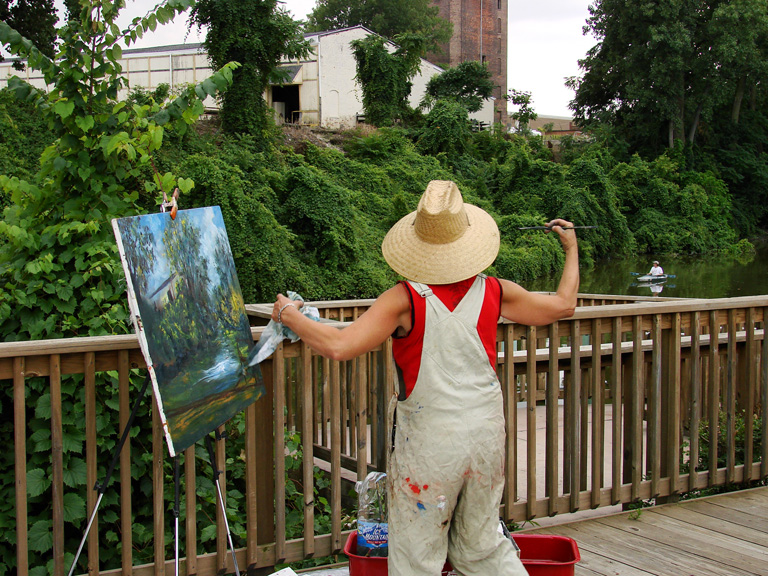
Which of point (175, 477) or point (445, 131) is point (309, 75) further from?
point (175, 477)

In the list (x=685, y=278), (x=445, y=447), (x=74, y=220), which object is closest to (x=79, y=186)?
(x=74, y=220)

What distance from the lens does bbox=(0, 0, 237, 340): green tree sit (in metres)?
3.07

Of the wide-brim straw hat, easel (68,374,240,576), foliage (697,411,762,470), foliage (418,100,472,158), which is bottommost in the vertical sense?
foliage (697,411,762,470)

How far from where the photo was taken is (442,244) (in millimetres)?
2266

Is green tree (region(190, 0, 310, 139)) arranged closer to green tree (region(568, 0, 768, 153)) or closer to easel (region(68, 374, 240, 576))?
green tree (region(568, 0, 768, 153))

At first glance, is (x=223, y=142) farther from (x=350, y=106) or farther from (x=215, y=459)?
(x=215, y=459)

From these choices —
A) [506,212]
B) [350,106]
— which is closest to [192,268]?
[506,212]

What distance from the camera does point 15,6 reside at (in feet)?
63.8

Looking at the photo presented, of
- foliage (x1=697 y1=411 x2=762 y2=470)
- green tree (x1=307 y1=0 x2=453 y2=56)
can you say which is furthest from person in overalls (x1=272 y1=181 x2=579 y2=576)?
green tree (x1=307 y1=0 x2=453 y2=56)

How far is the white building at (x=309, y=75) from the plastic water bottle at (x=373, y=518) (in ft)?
96.3

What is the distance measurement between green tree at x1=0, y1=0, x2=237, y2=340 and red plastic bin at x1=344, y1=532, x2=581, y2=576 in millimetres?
1381

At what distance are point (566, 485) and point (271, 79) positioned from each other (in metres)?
23.5

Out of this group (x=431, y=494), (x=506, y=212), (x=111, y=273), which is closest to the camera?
(x=431, y=494)

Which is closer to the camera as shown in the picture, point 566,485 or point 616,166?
point 566,485
